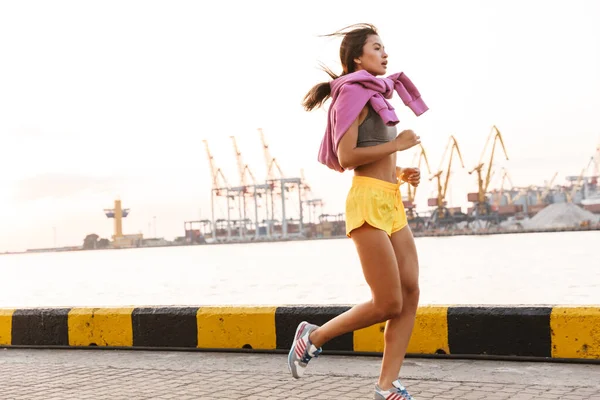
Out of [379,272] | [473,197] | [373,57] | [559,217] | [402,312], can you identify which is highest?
[473,197]

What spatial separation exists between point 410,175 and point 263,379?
142cm

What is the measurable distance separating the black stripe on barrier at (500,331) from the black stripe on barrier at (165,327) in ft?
5.47

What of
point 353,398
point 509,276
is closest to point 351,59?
point 353,398

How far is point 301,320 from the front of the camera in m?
5.05

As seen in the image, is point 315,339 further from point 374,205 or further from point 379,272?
point 374,205

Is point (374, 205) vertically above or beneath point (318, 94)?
beneath

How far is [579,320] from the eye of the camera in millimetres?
4418

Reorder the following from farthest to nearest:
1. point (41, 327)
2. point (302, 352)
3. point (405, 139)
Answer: point (41, 327)
point (302, 352)
point (405, 139)

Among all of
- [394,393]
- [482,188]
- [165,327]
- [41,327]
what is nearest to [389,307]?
[394,393]

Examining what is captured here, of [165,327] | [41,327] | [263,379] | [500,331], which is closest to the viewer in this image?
[263,379]

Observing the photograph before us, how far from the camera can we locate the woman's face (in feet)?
10.9

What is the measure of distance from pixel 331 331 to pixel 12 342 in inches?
130

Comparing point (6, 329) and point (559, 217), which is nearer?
point (6, 329)

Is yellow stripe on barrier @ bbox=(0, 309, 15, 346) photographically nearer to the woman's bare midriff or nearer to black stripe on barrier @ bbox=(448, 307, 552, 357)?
black stripe on barrier @ bbox=(448, 307, 552, 357)
